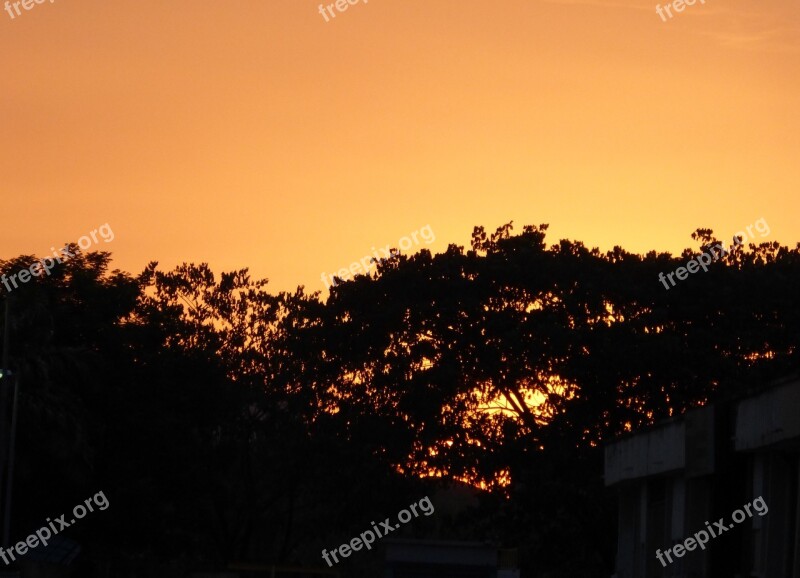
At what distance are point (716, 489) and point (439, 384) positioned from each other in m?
17.9

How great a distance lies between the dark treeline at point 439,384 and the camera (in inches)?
1663

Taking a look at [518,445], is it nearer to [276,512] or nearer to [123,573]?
[123,573]

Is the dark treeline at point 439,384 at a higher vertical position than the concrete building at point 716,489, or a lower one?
higher

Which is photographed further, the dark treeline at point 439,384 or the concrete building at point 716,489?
the dark treeline at point 439,384

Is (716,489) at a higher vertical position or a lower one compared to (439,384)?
lower

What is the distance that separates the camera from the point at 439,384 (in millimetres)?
43531

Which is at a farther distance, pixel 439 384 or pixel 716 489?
pixel 439 384

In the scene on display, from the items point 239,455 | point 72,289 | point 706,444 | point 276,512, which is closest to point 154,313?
point 72,289

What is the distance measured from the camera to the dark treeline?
139 ft

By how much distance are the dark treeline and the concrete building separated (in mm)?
8684

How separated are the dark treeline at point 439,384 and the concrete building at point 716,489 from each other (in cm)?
868

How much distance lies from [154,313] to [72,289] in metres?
3.75

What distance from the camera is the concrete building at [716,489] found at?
23.3 metres

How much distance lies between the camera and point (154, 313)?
5238cm
